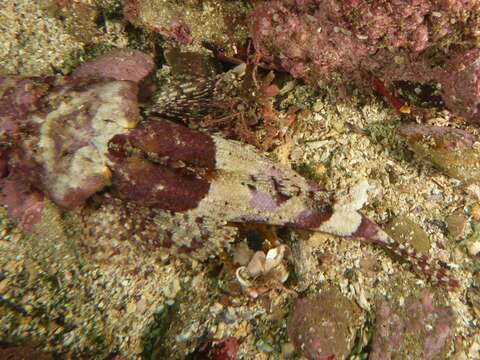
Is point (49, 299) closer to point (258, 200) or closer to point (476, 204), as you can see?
point (258, 200)

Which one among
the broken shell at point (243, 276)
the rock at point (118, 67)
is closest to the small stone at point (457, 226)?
the broken shell at point (243, 276)

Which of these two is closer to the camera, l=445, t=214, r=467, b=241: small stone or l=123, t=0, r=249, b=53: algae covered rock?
l=445, t=214, r=467, b=241: small stone

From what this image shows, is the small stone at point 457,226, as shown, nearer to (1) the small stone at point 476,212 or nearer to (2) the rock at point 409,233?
(1) the small stone at point 476,212

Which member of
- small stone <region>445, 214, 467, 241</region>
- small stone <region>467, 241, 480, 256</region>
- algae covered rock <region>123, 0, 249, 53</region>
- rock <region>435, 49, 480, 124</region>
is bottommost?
small stone <region>467, 241, 480, 256</region>

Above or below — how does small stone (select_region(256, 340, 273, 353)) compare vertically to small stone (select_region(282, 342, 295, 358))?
below

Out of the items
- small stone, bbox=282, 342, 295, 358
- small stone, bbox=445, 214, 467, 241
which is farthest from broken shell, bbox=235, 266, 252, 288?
small stone, bbox=445, 214, 467, 241

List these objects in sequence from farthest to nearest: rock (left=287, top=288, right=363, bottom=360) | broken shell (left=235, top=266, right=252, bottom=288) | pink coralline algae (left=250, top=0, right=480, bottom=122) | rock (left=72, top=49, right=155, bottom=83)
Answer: rock (left=72, top=49, right=155, bottom=83)
broken shell (left=235, top=266, right=252, bottom=288)
pink coralline algae (left=250, top=0, right=480, bottom=122)
rock (left=287, top=288, right=363, bottom=360)

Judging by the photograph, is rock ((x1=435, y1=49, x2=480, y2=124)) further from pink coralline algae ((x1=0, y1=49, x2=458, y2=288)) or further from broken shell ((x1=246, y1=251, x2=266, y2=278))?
broken shell ((x1=246, y1=251, x2=266, y2=278))
